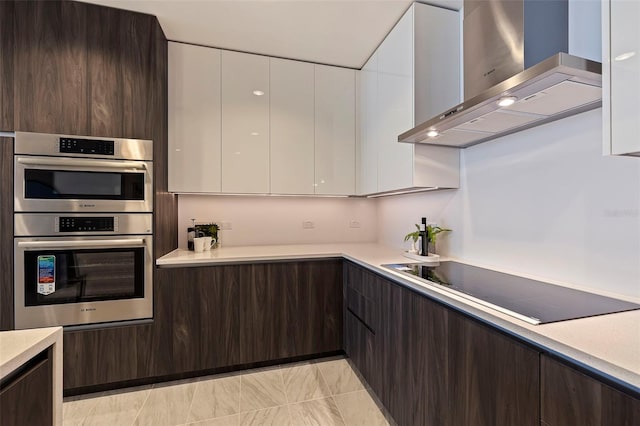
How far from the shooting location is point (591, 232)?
1.23m

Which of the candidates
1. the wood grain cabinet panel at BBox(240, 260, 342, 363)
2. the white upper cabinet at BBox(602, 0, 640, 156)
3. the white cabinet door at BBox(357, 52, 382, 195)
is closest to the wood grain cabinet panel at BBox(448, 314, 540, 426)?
the white upper cabinet at BBox(602, 0, 640, 156)

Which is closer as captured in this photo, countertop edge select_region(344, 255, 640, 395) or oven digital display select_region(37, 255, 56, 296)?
countertop edge select_region(344, 255, 640, 395)

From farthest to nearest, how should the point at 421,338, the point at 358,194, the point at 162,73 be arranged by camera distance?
1. the point at 358,194
2. the point at 162,73
3. the point at 421,338

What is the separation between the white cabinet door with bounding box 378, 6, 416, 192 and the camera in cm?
188

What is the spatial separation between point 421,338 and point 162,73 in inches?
94.9

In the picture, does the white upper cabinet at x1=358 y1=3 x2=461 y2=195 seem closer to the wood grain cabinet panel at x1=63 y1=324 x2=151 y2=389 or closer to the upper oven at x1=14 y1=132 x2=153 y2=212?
the upper oven at x1=14 y1=132 x2=153 y2=212

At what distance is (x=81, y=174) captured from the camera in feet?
A: 6.15

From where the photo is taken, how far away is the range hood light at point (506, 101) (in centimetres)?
112

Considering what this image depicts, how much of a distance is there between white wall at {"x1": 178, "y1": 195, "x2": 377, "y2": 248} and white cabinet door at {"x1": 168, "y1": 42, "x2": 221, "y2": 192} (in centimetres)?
36

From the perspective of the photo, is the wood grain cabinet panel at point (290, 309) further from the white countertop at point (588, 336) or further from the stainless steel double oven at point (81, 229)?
the white countertop at point (588, 336)

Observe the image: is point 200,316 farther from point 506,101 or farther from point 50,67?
point 506,101

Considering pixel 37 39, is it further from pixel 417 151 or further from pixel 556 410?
pixel 556 410

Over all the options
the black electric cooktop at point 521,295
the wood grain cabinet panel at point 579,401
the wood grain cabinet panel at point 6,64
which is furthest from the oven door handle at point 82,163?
the wood grain cabinet panel at point 579,401

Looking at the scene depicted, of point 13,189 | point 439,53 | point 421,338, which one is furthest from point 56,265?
point 439,53
